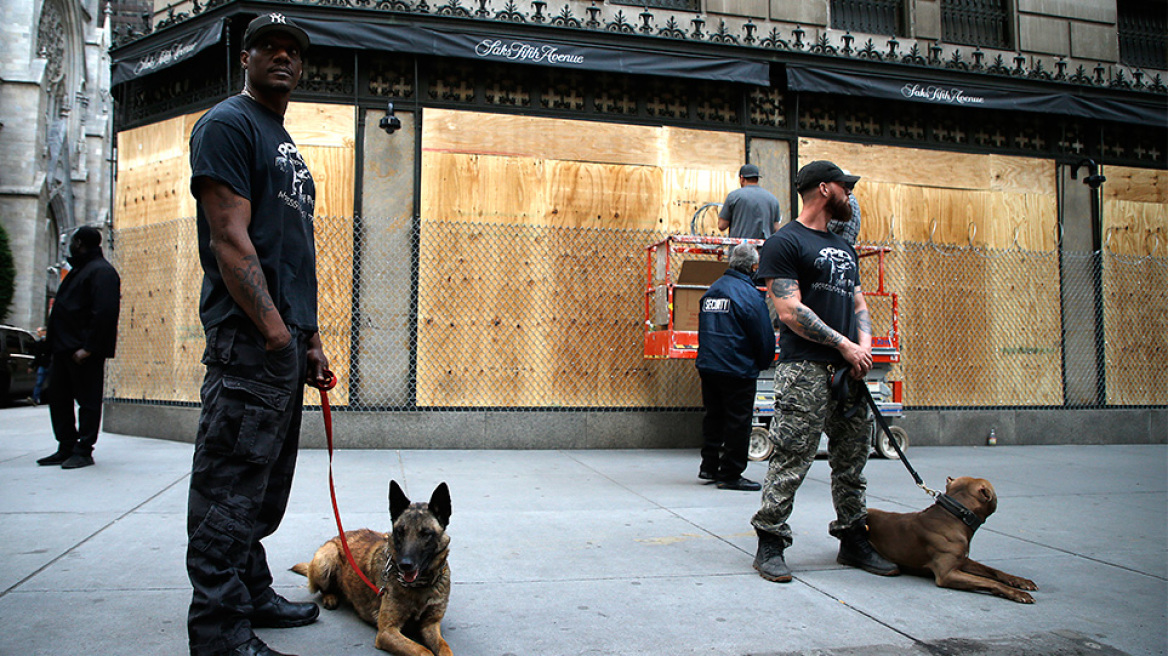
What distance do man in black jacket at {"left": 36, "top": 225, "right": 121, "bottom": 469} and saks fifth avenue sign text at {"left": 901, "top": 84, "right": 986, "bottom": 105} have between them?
31.4 ft

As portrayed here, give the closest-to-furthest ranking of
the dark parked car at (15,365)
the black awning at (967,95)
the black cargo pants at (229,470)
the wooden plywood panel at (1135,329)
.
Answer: the black cargo pants at (229,470), the black awning at (967,95), the wooden plywood panel at (1135,329), the dark parked car at (15,365)

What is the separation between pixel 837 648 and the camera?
2902 millimetres

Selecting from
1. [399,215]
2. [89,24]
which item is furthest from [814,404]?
[89,24]

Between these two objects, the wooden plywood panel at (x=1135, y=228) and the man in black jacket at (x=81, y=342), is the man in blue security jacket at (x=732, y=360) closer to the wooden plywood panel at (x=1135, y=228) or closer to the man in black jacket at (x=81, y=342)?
the man in black jacket at (x=81, y=342)

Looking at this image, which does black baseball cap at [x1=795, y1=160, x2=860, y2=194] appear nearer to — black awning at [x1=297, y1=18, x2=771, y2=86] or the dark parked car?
black awning at [x1=297, y1=18, x2=771, y2=86]

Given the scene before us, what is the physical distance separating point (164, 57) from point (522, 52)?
439cm

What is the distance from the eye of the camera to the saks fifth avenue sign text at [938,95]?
33.2ft

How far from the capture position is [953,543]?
146 inches

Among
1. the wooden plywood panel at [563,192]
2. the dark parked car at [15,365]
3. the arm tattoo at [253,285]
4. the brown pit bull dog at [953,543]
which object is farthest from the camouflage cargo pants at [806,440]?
the dark parked car at [15,365]

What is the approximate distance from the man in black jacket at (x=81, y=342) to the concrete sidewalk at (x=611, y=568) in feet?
1.23

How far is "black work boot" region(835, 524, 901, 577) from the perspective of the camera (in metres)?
3.94

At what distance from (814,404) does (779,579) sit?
2.91 feet

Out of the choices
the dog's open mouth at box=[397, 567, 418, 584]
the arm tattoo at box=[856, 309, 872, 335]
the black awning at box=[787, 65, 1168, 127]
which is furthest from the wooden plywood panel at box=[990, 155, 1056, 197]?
the dog's open mouth at box=[397, 567, 418, 584]

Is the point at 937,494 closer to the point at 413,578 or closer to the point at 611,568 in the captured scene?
the point at 611,568
